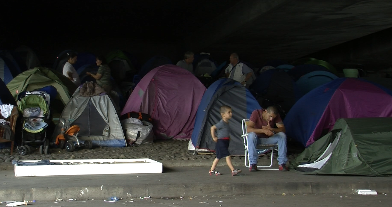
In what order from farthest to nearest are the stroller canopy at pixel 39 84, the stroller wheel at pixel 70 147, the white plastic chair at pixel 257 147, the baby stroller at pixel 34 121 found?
the stroller canopy at pixel 39 84, the stroller wheel at pixel 70 147, the baby stroller at pixel 34 121, the white plastic chair at pixel 257 147

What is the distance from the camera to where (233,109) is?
37.1ft

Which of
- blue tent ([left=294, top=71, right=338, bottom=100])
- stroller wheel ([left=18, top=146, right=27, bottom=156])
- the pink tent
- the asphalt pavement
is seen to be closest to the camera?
the asphalt pavement

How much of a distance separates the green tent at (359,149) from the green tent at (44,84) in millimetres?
6370

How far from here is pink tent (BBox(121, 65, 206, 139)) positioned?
43.9 ft

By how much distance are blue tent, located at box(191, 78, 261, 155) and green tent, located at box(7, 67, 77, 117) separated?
3602 mm

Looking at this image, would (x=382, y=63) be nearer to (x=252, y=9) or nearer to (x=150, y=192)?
(x=252, y=9)

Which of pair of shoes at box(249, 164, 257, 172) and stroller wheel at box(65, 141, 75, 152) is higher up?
stroller wheel at box(65, 141, 75, 152)

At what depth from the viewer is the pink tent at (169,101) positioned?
1338 cm

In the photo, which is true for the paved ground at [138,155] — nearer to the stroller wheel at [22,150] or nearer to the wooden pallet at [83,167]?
the stroller wheel at [22,150]

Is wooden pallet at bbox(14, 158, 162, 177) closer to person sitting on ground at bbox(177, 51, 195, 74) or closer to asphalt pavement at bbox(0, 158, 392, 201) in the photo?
asphalt pavement at bbox(0, 158, 392, 201)

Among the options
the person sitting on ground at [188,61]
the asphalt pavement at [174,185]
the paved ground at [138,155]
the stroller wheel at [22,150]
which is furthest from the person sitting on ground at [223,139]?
the person sitting on ground at [188,61]

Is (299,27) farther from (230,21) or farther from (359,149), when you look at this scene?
(359,149)

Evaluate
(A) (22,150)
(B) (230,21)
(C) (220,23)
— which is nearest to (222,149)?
(A) (22,150)

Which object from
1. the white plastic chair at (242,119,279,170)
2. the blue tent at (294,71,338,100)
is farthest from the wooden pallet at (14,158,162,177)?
the blue tent at (294,71,338,100)
